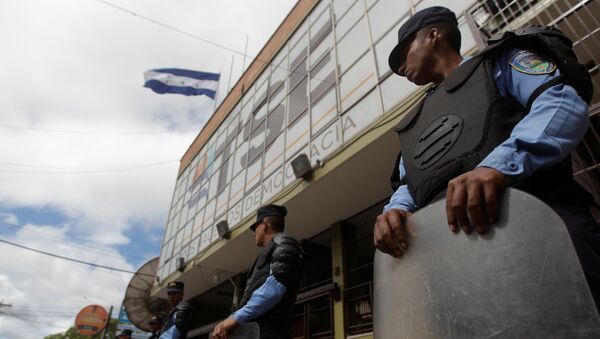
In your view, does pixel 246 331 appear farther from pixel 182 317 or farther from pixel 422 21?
pixel 422 21

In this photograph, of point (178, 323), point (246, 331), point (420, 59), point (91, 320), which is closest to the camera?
point (420, 59)

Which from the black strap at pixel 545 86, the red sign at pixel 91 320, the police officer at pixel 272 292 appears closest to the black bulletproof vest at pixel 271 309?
the police officer at pixel 272 292

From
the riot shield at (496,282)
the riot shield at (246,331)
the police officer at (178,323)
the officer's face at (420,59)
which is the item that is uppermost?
the officer's face at (420,59)

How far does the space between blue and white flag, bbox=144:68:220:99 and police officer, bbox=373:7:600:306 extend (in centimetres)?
1186

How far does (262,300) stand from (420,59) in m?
1.56

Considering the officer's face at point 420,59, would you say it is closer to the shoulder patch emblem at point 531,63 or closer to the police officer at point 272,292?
the shoulder patch emblem at point 531,63

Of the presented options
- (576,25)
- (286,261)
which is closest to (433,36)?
(286,261)

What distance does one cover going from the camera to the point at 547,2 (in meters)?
2.77

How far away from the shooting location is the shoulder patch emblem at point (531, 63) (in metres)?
1.10

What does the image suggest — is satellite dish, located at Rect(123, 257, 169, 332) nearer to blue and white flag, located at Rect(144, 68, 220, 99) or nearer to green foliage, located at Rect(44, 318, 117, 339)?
blue and white flag, located at Rect(144, 68, 220, 99)

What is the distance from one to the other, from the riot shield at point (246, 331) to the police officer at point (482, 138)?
1174 mm

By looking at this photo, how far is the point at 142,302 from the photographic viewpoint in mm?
12477

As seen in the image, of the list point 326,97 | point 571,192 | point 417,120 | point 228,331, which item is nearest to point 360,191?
point 326,97

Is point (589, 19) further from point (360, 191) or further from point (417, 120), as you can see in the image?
point (360, 191)
